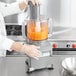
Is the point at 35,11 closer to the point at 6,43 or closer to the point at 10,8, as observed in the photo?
the point at 6,43

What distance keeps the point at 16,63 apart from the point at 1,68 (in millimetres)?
100

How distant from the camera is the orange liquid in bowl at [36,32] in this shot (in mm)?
1434

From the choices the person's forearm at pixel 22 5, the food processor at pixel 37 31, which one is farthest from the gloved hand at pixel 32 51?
the person's forearm at pixel 22 5

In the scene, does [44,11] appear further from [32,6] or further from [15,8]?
[32,6]

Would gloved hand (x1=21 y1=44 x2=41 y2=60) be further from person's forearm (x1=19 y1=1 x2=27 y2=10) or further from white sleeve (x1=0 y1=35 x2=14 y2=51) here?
person's forearm (x1=19 y1=1 x2=27 y2=10)

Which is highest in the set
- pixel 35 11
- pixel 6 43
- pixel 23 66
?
pixel 35 11

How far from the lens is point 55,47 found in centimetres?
197

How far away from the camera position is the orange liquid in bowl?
4.70 feet

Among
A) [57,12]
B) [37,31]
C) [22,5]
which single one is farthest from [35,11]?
[57,12]

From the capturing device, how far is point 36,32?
1.44 metres

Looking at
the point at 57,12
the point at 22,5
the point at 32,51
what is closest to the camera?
the point at 32,51

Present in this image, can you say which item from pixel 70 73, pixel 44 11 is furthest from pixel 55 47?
pixel 70 73

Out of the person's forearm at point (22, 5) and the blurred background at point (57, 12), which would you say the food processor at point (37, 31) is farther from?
the blurred background at point (57, 12)

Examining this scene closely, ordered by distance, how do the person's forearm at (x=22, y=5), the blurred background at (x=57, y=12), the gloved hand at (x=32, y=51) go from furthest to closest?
the blurred background at (x=57, y=12)
the person's forearm at (x=22, y=5)
the gloved hand at (x=32, y=51)
